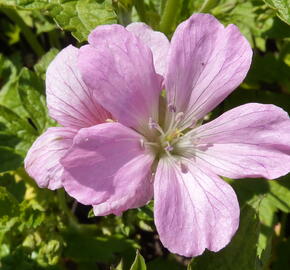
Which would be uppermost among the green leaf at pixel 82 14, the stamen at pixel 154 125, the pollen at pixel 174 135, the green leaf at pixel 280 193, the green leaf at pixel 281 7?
the green leaf at pixel 82 14

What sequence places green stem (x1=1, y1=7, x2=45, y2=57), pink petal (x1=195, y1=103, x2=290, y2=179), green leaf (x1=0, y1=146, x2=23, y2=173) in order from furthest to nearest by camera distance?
green stem (x1=1, y1=7, x2=45, y2=57) → green leaf (x1=0, y1=146, x2=23, y2=173) → pink petal (x1=195, y1=103, x2=290, y2=179)

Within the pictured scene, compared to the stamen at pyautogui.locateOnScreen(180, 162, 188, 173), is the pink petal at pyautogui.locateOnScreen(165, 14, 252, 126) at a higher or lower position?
higher

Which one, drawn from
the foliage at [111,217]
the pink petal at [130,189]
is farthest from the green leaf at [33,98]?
the pink petal at [130,189]

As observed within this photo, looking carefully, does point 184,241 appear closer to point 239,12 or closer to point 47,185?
point 47,185

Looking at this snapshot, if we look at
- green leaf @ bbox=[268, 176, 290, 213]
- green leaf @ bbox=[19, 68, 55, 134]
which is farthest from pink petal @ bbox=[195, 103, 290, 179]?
green leaf @ bbox=[19, 68, 55, 134]

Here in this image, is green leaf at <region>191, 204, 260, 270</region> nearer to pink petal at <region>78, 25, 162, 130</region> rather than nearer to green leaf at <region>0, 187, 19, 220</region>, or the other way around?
pink petal at <region>78, 25, 162, 130</region>

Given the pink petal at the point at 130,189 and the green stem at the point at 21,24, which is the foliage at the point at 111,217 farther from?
the pink petal at the point at 130,189

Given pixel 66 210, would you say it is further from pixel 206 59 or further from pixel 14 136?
pixel 206 59

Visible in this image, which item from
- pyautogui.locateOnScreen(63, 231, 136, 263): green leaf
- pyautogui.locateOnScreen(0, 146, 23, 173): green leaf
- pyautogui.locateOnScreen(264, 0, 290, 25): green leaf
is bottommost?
pyautogui.locateOnScreen(63, 231, 136, 263): green leaf
